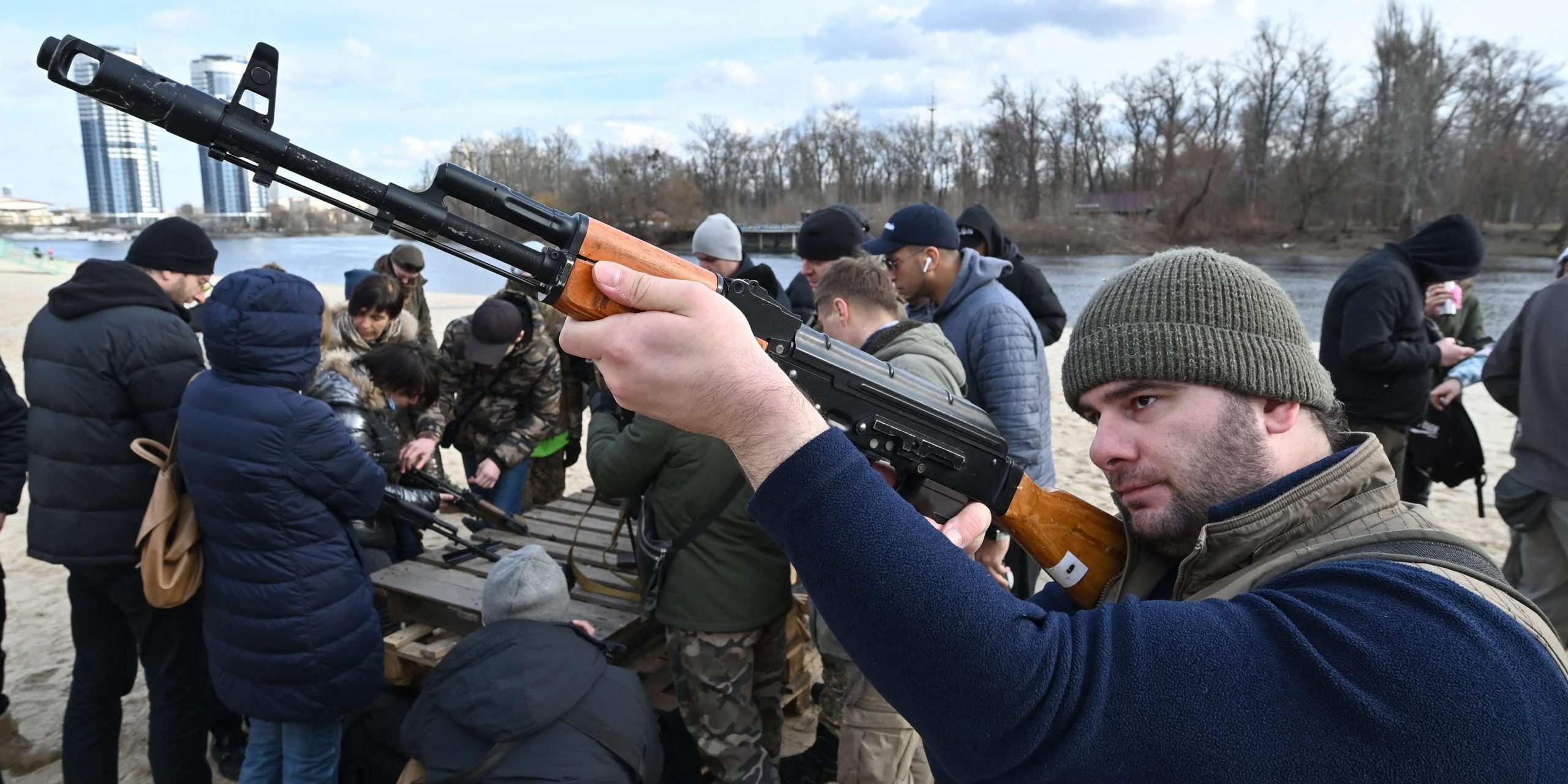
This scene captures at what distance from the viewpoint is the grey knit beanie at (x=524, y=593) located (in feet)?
9.46

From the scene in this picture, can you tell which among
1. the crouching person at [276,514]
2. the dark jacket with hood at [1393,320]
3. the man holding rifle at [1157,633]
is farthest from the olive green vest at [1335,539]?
the dark jacket with hood at [1393,320]

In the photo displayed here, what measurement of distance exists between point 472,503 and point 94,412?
189 centimetres

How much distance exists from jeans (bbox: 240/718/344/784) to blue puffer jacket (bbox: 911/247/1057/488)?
10.7 feet

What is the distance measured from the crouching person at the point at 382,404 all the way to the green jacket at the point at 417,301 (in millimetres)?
2074

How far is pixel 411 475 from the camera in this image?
4973 mm

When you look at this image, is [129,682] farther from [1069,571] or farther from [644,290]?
[1069,571]

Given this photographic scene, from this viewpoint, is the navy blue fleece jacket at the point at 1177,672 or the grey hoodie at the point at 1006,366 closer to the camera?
the navy blue fleece jacket at the point at 1177,672

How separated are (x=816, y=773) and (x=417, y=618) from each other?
217cm

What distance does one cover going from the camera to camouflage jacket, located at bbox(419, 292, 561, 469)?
582cm

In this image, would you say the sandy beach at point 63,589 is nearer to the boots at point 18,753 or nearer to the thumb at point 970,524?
the boots at point 18,753

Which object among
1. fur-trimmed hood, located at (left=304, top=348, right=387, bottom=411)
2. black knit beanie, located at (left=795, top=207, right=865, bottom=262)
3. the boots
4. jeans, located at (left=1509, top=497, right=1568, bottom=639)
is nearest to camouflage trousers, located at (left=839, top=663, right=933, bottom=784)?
fur-trimmed hood, located at (left=304, top=348, right=387, bottom=411)

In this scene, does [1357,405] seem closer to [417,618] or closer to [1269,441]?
[1269,441]

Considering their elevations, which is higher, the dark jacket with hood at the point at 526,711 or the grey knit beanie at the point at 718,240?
the grey knit beanie at the point at 718,240

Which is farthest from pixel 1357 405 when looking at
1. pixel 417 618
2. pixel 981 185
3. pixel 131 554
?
pixel 981 185
